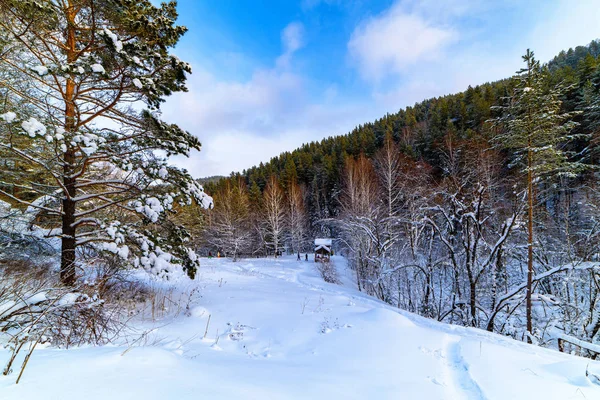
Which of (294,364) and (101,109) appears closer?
(294,364)

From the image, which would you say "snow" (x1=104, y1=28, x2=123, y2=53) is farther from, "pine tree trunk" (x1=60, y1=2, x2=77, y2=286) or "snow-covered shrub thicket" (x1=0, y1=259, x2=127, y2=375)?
"snow-covered shrub thicket" (x1=0, y1=259, x2=127, y2=375)

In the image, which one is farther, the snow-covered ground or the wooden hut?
the wooden hut

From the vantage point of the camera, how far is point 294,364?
3.48m

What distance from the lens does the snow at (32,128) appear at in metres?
3.89

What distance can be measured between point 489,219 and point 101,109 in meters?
15.9

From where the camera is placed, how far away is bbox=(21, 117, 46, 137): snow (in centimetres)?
389

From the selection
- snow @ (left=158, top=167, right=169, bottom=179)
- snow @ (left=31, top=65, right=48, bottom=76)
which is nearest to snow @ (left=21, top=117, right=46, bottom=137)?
snow @ (left=31, top=65, right=48, bottom=76)

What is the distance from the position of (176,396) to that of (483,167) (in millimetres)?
14250

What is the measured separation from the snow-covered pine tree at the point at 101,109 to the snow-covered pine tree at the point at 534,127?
10.3m

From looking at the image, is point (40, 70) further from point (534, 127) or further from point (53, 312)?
point (534, 127)

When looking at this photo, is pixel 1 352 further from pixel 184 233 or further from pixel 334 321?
pixel 334 321

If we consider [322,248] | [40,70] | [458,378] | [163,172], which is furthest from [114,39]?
[322,248]

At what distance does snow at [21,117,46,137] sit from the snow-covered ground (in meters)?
3.44

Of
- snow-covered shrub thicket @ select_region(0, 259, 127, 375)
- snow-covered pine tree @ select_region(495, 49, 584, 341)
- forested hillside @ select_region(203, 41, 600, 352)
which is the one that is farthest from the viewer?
forested hillside @ select_region(203, 41, 600, 352)
